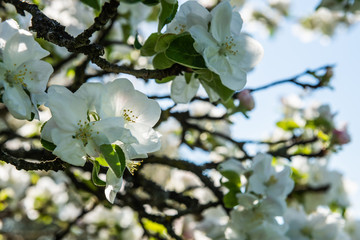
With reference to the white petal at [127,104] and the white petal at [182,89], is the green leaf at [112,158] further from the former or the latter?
the white petal at [182,89]

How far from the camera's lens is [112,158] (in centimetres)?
85

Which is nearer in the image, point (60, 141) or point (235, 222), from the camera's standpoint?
point (60, 141)

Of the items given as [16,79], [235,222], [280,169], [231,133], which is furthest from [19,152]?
[231,133]

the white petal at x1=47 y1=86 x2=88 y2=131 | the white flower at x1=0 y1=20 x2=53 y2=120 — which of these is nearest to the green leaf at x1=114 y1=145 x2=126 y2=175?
the white petal at x1=47 y1=86 x2=88 y2=131

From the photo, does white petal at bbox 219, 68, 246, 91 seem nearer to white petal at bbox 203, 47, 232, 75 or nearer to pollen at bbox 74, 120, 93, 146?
white petal at bbox 203, 47, 232, 75

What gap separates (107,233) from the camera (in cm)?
291

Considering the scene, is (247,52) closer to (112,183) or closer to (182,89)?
(182,89)

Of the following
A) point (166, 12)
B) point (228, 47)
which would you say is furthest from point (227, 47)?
point (166, 12)

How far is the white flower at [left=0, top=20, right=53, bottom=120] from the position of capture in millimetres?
917

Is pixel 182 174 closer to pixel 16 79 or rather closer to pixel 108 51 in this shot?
pixel 108 51

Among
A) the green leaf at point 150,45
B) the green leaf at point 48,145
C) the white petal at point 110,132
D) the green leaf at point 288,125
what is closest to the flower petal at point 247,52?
the green leaf at point 150,45

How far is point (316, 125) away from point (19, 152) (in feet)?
5.10

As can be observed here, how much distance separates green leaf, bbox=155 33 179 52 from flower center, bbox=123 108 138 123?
0.61 ft

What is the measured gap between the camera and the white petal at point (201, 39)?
3.35 ft
